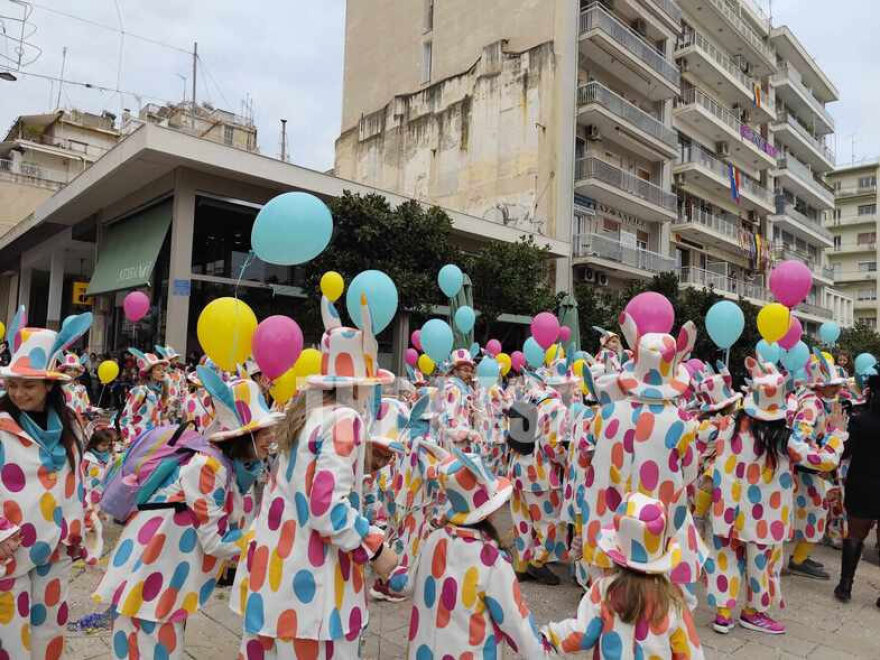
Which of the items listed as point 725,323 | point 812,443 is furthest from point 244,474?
point 725,323

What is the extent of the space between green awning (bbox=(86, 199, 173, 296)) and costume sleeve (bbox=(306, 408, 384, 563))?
13692 mm

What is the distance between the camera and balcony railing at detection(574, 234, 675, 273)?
2352 cm

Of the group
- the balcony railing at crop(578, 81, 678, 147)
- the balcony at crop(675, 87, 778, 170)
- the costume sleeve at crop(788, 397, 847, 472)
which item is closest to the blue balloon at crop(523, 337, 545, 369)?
the costume sleeve at crop(788, 397, 847, 472)

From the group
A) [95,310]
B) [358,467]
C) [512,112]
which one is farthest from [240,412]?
Result: [512,112]

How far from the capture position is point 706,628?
14.2 ft

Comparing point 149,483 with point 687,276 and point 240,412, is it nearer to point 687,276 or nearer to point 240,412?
point 240,412

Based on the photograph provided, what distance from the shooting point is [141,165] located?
45.9 ft

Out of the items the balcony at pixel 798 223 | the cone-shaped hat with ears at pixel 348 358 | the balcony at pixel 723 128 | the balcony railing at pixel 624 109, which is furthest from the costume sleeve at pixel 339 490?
the balcony at pixel 798 223

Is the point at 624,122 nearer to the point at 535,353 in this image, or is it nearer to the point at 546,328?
the point at 535,353

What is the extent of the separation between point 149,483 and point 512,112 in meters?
23.6

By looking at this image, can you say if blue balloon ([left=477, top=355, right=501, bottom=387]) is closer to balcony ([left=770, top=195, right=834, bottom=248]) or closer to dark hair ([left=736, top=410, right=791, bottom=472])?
dark hair ([left=736, top=410, right=791, bottom=472])

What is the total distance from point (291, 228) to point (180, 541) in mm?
1621

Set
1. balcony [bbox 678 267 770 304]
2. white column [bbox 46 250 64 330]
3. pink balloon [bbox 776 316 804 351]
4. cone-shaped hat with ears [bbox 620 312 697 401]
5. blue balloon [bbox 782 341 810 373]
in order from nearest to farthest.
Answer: cone-shaped hat with ears [bbox 620 312 697 401], pink balloon [bbox 776 316 804 351], blue balloon [bbox 782 341 810 373], white column [bbox 46 250 64 330], balcony [bbox 678 267 770 304]

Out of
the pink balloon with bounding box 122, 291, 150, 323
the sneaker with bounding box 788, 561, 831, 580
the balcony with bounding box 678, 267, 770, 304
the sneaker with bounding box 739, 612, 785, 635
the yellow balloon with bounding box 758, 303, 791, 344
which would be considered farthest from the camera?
the balcony with bounding box 678, 267, 770, 304
